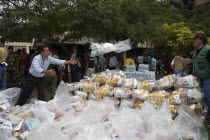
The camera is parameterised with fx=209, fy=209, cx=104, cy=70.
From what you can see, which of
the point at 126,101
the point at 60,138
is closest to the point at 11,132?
the point at 60,138

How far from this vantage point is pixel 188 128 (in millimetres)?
2295

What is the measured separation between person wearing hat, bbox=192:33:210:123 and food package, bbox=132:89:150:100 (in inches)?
33.9

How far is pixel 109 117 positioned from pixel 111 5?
183 inches

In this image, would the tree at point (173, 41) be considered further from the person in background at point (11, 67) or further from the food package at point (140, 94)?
the food package at point (140, 94)

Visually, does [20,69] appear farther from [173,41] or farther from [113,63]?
[173,41]

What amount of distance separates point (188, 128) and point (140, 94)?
3.91 ft

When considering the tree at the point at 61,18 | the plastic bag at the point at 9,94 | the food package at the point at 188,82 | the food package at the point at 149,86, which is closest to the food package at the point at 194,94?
the food package at the point at 188,82

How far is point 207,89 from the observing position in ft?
10.4

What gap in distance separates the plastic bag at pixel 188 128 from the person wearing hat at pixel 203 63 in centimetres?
95

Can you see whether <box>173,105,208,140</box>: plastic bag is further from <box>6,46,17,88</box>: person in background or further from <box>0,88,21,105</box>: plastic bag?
<box>6,46,17,88</box>: person in background

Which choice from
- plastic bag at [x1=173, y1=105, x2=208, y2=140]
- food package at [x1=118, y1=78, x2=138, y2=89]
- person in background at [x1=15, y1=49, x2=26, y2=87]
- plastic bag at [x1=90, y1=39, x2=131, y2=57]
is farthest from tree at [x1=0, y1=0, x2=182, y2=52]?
plastic bag at [x1=173, y1=105, x2=208, y2=140]

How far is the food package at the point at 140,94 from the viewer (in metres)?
3.36

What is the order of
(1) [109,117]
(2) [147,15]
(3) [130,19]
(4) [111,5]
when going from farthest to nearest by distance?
(2) [147,15], (3) [130,19], (4) [111,5], (1) [109,117]

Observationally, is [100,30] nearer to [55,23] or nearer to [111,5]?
[111,5]
